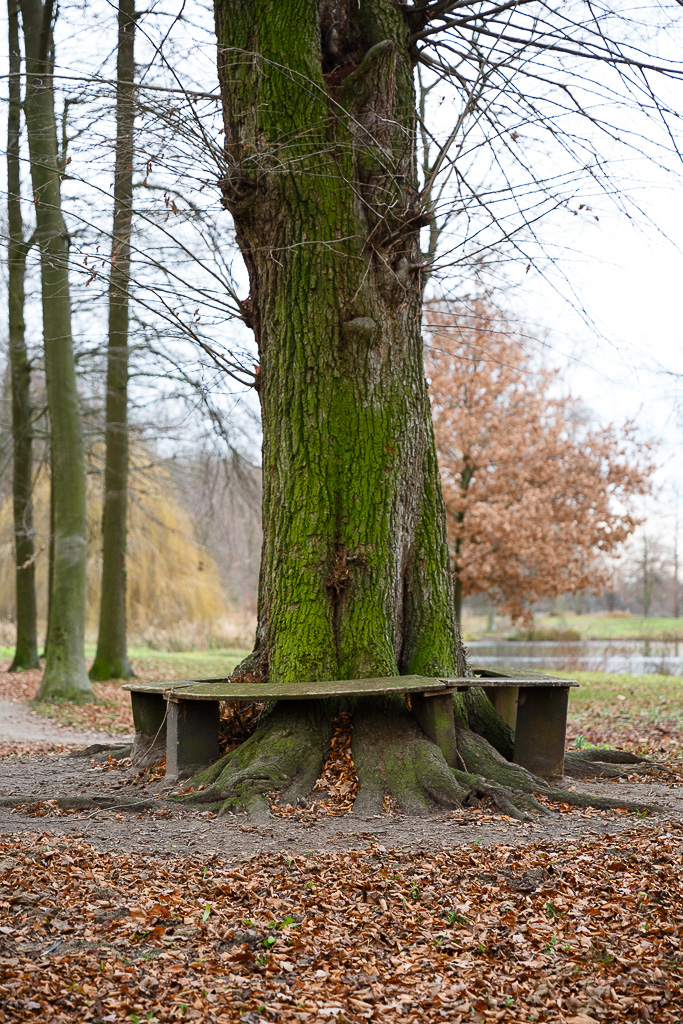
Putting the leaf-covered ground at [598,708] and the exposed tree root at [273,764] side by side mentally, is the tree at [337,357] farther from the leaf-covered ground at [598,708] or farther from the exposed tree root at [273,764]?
the leaf-covered ground at [598,708]

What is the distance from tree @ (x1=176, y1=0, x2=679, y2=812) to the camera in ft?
18.2

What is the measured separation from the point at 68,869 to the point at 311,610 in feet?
7.27

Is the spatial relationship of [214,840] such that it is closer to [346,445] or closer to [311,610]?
[311,610]

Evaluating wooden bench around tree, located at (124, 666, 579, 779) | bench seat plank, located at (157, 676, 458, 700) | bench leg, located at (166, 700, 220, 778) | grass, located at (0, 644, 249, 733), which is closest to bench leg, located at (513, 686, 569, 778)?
wooden bench around tree, located at (124, 666, 579, 779)

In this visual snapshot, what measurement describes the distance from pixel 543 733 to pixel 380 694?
164 cm

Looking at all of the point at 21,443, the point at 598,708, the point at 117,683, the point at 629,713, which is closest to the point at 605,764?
the point at 629,713

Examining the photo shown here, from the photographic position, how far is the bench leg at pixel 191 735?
5.59 m

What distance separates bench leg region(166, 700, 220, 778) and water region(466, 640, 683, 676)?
11.7 meters

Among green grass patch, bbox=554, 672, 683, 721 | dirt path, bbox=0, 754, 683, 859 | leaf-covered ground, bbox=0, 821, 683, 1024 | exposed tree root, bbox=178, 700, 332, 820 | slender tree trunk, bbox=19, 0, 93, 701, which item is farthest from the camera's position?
slender tree trunk, bbox=19, 0, 93, 701

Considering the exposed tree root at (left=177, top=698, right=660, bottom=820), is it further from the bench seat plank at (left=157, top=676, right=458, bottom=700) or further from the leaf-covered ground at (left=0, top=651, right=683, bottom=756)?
the leaf-covered ground at (left=0, top=651, right=683, bottom=756)

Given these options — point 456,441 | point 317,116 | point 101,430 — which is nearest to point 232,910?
point 317,116

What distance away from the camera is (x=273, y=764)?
17.0ft

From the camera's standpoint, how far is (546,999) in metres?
2.87

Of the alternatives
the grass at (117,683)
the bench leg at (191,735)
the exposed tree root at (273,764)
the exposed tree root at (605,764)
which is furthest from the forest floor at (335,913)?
the grass at (117,683)
